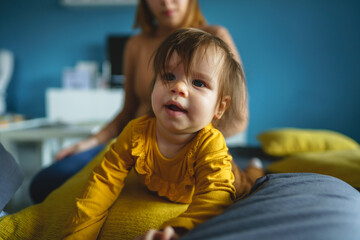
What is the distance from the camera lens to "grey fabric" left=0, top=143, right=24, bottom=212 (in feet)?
1.96

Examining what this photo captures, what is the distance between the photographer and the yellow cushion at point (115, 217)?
57cm

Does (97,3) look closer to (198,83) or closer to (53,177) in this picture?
(53,177)

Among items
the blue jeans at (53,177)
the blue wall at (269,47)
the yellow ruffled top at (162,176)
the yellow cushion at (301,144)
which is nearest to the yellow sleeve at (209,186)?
the yellow ruffled top at (162,176)

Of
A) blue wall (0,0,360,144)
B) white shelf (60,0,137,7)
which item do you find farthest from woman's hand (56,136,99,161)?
white shelf (60,0,137,7)

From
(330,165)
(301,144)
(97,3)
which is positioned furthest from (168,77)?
(97,3)

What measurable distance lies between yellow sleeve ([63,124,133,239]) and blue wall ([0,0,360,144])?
112 inches

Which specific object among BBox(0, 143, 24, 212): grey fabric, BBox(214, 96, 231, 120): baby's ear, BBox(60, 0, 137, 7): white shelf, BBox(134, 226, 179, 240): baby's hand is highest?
BBox(60, 0, 137, 7): white shelf

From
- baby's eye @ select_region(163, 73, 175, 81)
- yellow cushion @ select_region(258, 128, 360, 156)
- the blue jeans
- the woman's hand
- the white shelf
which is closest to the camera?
baby's eye @ select_region(163, 73, 175, 81)

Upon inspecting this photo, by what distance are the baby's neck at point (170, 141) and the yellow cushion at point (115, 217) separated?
11cm

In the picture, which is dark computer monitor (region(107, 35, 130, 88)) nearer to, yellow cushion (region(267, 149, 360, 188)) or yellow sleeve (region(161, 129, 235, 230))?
yellow cushion (region(267, 149, 360, 188))

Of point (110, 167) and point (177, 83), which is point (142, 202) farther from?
point (177, 83)

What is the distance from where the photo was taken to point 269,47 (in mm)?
3449

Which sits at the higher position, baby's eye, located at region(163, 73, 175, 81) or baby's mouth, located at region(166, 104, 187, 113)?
baby's eye, located at region(163, 73, 175, 81)

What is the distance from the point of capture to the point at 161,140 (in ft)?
2.10
